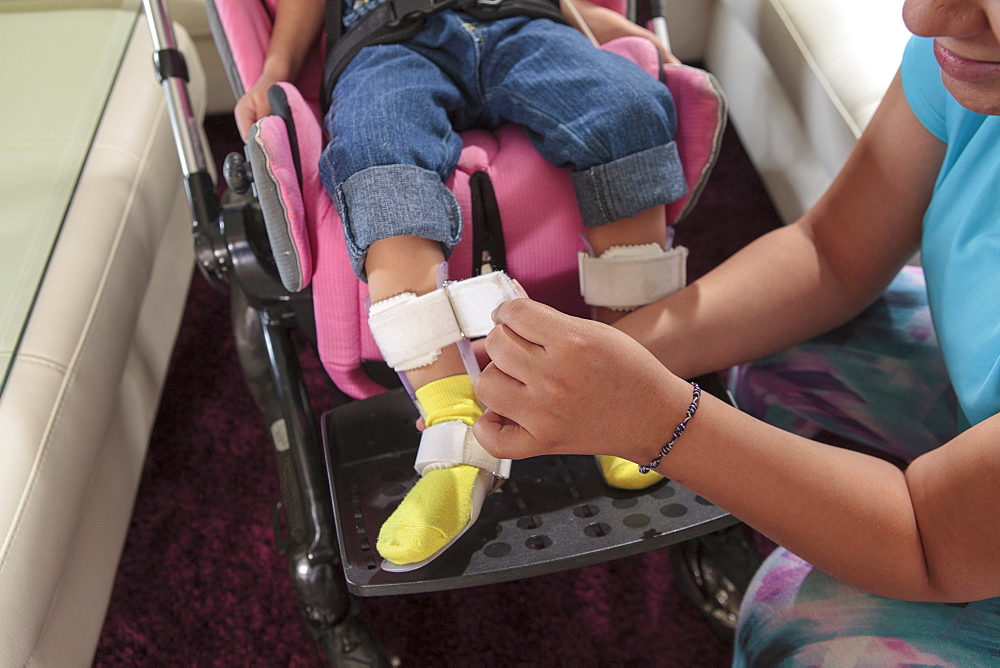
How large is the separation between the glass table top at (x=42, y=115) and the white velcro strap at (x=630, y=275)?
25.1 inches

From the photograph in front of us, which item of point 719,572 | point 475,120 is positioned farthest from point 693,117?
point 719,572

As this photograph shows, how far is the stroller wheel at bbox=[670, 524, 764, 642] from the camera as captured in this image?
1.02 meters

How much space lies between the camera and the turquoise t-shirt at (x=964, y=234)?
25.3 inches

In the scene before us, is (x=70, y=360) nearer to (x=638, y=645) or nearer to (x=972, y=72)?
(x=638, y=645)

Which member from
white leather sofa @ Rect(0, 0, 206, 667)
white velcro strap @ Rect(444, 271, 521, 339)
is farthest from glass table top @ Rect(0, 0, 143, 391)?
white velcro strap @ Rect(444, 271, 521, 339)

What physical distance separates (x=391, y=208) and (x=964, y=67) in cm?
46

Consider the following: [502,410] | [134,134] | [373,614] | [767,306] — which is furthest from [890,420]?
[134,134]

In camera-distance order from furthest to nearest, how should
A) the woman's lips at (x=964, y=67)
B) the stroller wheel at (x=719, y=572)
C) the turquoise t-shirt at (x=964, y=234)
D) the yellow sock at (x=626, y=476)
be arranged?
the stroller wheel at (x=719, y=572) < the yellow sock at (x=626, y=476) < the turquoise t-shirt at (x=964, y=234) < the woman's lips at (x=964, y=67)

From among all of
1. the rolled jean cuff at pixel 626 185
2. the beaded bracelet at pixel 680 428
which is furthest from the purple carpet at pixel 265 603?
the beaded bracelet at pixel 680 428

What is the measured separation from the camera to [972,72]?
1.67 ft

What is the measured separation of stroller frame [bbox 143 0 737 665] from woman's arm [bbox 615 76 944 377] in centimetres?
5

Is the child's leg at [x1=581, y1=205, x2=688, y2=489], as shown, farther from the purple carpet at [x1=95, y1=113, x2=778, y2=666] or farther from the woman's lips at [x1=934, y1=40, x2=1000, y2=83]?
the purple carpet at [x1=95, y1=113, x2=778, y2=666]

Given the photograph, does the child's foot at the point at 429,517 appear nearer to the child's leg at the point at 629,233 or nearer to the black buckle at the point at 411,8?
the child's leg at the point at 629,233

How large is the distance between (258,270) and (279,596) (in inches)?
19.1
